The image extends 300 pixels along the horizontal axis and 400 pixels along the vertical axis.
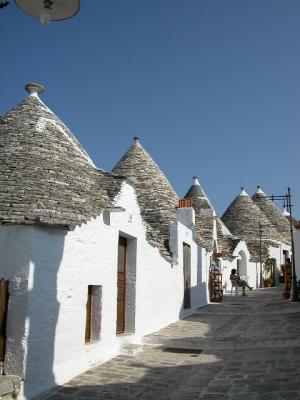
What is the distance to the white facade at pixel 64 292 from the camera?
554 centimetres

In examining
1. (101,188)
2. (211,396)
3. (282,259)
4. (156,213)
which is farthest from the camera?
(282,259)

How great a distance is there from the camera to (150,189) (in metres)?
14.8

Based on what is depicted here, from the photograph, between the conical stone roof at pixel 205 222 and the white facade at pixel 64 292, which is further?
the conical stone roof at pixel 205 222

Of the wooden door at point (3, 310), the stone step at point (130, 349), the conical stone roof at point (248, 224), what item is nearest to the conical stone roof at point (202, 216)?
the stone step at point (130, 349)

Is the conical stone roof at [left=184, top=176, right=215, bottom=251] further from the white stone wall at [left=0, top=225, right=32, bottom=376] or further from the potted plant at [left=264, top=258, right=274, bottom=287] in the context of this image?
the white stone wall at [left=0, top=225, right=32, bottom=376]

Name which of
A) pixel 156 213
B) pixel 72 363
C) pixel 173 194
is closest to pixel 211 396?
pixel 72 363

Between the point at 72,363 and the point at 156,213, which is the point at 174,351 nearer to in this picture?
the point at 72,363

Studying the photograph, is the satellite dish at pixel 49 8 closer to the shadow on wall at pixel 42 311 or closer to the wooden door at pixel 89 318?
the shadow on wall at pixel 42 311

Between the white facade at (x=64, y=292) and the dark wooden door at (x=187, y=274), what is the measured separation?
3911 mm

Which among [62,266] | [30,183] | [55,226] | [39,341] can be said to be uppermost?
[30,183]

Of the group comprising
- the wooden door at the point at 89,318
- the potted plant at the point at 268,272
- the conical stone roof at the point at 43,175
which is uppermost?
the conical stone roof at the point at 43,175

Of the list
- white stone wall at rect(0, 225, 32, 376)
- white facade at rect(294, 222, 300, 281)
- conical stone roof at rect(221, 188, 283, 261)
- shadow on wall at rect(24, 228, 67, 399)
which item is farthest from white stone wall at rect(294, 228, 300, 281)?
conical stone roof at rect(221, 188, 283, 261)

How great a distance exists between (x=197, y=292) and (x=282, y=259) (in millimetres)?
17109

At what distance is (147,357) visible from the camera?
764 centimetres
